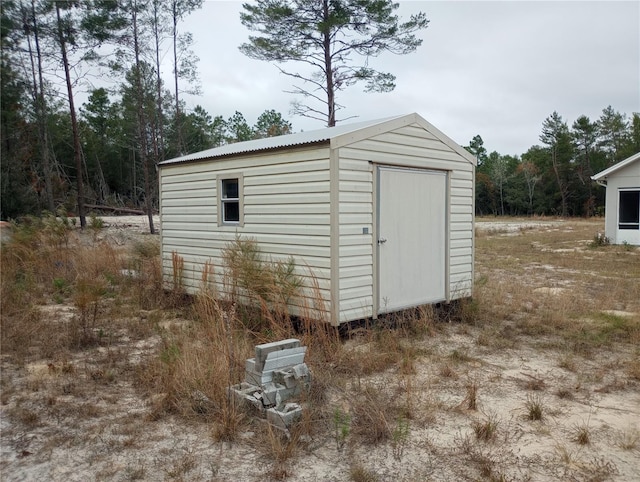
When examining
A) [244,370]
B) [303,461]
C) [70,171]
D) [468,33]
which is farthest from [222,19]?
[70,171]

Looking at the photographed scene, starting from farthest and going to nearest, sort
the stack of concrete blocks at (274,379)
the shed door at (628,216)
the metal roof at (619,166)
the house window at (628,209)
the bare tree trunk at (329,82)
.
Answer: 1. the bare tree trunk at (329,82)
2. the house window at (628,209)
3. the shed door at (628,216)
4. the metal roof at (619,166)
5. the stack of concrete blocks at (274,379)

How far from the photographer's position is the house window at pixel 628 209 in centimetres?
1702

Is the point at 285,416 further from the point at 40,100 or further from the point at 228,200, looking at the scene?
the point at 40,100

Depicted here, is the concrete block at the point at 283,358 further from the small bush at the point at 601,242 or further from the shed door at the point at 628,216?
the shed door at the point at 628,216

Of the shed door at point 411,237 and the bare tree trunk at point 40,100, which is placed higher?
the bare tree trunk at point 40,100

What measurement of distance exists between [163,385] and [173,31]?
22136 mm

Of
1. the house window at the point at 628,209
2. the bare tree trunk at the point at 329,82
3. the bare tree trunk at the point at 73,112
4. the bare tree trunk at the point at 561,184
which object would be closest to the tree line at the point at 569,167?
the bare tree trunk at the point at 561,184

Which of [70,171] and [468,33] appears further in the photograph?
[70,171]

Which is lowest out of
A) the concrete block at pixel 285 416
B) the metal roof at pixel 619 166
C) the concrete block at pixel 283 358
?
the concrete block at pixel 285 416

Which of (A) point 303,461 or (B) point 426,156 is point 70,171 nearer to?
(B) point 426,156

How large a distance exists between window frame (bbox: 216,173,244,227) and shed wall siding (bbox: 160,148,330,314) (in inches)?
2.5

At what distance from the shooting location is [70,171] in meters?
40.4

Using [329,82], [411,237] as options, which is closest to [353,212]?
[411,237]

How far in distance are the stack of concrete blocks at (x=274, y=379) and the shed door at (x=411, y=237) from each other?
223 cm
